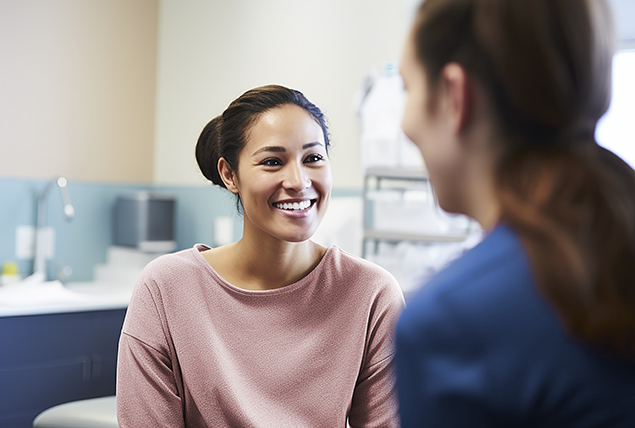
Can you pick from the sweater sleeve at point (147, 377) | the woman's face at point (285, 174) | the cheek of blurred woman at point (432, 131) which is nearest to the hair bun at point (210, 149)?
the woman's face at point (285, 174)

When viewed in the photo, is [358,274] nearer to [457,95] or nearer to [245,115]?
[245,115]

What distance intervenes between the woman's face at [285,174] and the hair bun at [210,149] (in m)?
0.12

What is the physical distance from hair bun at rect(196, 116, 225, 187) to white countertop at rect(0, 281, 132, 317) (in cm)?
128

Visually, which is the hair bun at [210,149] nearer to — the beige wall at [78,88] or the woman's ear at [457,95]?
the woman's ear at [457,95]

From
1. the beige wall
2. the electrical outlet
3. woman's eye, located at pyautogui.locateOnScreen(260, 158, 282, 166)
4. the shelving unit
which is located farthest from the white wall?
woman's eye, located at pyautogui.locateOnScreen(260, 158, 282, 166)

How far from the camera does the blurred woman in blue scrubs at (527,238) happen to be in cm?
48

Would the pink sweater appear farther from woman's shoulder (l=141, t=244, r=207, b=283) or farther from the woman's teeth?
the woman's teeth

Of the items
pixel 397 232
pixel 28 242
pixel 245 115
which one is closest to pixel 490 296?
pixel 245 115

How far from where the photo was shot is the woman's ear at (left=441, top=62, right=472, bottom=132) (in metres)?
0.54

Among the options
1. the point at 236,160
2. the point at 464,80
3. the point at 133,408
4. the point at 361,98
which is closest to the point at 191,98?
the point at 361,98

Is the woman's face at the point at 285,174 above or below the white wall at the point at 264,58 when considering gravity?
below

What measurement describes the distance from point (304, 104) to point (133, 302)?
510 mm

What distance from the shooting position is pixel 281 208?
1286mm

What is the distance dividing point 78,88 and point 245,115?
2.15 meters
